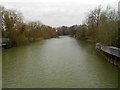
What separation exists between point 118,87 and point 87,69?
477 centimetres

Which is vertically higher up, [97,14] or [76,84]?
[97,14]

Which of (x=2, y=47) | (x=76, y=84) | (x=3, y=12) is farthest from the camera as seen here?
(x=3, y=12)

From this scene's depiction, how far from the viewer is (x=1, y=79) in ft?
41.2

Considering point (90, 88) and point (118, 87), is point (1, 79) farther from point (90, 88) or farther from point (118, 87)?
point (118, 87)

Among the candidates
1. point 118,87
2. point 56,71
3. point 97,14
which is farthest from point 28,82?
point 97,14

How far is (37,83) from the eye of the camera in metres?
11.3

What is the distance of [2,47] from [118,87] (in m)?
26.5

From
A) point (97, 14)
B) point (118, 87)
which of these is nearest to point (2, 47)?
point (97, 14)

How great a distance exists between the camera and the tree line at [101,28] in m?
18.4

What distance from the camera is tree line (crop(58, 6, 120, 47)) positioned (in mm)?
18377

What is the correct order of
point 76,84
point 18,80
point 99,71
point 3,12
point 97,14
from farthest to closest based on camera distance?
point 97,14 < point 3,12 < point 99,71 < point 18,80 < point 76,84

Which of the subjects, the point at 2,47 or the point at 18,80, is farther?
the point at 2,47

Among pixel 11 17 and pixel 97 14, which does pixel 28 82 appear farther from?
pixel 97 14

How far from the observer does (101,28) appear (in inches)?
1004
